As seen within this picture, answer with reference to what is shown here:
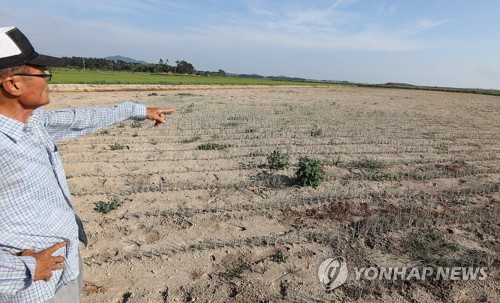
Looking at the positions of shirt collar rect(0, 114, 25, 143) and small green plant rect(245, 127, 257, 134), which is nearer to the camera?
shirt collar rect(0, 114, 25, 143)

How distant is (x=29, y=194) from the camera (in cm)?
190

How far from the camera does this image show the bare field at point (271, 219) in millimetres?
4070

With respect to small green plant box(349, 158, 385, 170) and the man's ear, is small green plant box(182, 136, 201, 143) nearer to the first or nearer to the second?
small green plant box(349, 158, 385, 170)

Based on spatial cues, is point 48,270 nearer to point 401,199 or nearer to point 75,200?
point 75,200

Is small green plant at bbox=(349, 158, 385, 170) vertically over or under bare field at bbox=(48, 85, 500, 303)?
over

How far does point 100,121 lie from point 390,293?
12.0 ft

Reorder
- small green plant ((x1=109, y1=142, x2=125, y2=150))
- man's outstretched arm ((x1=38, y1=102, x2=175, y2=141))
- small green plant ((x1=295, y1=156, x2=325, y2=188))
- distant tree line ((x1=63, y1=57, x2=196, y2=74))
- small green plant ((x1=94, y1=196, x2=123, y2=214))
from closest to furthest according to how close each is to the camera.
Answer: man's outstretched arm ((x1=38, y1=102, x2=175, y2=141)), small green plant ((x1=94, y1=196, x2=123, y2=214)), small green plant ((x1=295, y1=156, x2=325, y2=188)), small green plant ((x1=109, y1=142, x2=125, y2=150)), distant tree line ((x1=63, y1=57, x2=196, y2=74))

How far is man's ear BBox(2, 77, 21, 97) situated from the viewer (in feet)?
5.85

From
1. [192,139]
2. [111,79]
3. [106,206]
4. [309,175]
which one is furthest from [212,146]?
[111,79]

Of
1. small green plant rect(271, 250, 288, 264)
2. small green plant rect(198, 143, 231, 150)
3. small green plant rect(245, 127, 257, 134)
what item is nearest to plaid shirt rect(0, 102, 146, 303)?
small green plant rect(271, 250, 288, 264)

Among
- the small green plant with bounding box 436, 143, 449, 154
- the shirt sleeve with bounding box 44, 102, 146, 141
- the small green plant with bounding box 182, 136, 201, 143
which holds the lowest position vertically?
the small green plant with bounding box 182, 136, 201, 143

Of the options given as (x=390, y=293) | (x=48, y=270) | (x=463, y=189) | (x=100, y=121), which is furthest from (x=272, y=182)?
(x=48, y=270)

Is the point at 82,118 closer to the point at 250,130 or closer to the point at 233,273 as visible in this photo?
the point at 233,273

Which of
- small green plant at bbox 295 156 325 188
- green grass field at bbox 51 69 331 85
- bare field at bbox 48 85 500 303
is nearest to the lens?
bare field at bbox 48 85 500 303
